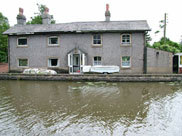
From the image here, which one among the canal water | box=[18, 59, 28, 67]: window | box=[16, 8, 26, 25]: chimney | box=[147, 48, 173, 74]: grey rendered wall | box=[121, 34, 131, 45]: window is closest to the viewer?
the canal water

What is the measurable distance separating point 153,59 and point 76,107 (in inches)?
526

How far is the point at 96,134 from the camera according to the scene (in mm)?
4594

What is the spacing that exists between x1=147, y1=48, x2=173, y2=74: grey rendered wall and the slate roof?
2708 mm

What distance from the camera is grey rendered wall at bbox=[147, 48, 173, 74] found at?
17969 millimetres

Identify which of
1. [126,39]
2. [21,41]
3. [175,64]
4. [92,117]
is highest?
[21,41]

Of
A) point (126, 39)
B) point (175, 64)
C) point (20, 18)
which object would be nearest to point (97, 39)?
point (126, 39)

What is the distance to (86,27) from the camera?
19.4m

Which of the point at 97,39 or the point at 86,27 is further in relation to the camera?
the point at 86,27

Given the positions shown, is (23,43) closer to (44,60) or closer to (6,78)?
(44,60)

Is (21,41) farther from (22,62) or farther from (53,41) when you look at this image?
(53,41)

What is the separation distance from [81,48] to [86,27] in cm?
249

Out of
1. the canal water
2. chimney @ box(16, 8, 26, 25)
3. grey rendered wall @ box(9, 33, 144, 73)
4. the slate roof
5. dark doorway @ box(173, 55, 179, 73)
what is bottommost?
the canal water

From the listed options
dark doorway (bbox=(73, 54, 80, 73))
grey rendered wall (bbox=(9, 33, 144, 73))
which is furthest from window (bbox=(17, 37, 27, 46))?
dark doorway (bbox=(73, 54, 80, 73))

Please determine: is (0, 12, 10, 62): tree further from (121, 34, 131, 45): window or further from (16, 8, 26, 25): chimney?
(121, 34, 131, 45): window
